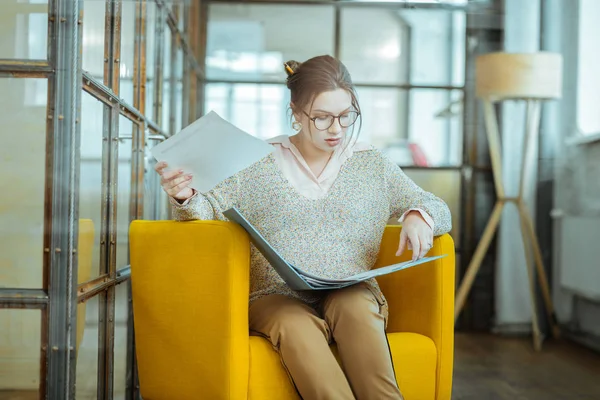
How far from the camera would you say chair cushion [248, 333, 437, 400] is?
4.34 ft

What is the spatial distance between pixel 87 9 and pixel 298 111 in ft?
1.72

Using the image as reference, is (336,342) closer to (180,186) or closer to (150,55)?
(180,186)

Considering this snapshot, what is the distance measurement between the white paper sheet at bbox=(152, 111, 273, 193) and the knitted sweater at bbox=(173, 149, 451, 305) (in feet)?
0.58

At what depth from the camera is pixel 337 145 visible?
1.53 meters

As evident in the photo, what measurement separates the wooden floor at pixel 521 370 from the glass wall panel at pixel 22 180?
144 centimetres

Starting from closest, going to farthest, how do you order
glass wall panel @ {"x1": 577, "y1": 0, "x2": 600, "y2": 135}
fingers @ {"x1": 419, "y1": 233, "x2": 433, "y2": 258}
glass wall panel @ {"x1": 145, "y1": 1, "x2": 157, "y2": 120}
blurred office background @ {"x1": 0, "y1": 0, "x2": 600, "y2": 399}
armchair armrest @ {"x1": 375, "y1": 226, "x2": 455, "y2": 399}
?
fingers @ {"x1": 419, "y1": 233, "x2": 433, "y2": 258} → armchair armrest @ {"x1": 375, "y1": 226, "x2": 455, "y2": 399} → glass wall panel @ {"x1": 145, "y1": 1, "x2": 157, "y2": 120} → blurred office background @ {"x1": 0, "y1": 0, "x2": 600, "y2": 399} → glass wall panel @ {"x1": 577, "y1": 0, "x2": 600, "y2": 135}

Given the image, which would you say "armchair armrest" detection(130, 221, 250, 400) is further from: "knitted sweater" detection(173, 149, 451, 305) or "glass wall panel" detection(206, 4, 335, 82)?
"glass wall panel" detection(206, 4, 335, 82)

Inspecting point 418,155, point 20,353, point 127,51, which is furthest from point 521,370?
point 20,353

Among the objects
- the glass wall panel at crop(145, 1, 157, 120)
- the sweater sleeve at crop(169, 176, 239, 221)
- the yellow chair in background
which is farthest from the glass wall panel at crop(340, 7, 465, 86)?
the yellow chair in background

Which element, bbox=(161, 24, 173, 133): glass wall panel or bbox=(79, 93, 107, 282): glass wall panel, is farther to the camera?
bbox=(161, 24, 173, 133): glass wall panel

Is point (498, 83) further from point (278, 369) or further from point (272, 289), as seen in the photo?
point (278, 369)

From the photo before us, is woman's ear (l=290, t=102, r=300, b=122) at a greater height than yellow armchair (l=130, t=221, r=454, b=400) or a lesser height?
greater

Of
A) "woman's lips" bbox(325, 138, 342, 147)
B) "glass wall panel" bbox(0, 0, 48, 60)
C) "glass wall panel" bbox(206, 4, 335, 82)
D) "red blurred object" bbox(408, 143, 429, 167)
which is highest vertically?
"glass wall panel" bbox(206, 4, 335, 82)

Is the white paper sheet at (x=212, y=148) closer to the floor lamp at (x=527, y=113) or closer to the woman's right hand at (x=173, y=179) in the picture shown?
the woman's right hand at (x=173, y=179)
